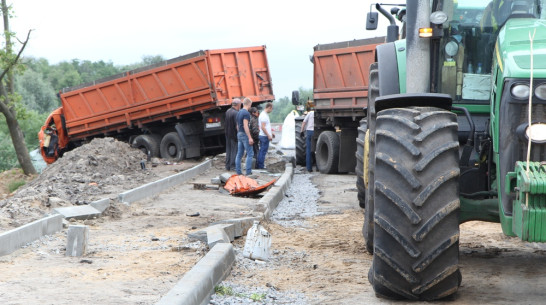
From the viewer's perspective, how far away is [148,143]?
2731 cm

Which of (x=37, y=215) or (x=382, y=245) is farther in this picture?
(x=37, y=215)

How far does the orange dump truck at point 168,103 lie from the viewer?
24766mm

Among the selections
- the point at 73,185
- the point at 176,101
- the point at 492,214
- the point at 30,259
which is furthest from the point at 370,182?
the point at 176,101

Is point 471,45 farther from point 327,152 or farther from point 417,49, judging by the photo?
point 327,152

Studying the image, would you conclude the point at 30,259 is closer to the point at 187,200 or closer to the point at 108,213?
the point at 108,213

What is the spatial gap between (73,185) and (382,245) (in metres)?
11.5

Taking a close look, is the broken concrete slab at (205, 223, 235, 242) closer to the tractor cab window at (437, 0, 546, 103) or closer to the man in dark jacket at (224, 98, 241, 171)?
the tractor cab window at (437, 0, 546, 103)

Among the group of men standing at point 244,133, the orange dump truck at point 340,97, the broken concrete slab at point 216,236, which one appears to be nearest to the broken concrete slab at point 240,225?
the broken concrete slab at point 216,236

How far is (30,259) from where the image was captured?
7.85m

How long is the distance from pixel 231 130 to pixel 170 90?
5.76m


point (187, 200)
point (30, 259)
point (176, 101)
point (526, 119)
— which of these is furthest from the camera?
point (176, 101)

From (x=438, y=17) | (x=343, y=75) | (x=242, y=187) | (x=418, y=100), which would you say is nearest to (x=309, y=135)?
(x=343, y=75)

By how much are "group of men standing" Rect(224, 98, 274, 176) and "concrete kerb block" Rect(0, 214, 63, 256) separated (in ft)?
30.4

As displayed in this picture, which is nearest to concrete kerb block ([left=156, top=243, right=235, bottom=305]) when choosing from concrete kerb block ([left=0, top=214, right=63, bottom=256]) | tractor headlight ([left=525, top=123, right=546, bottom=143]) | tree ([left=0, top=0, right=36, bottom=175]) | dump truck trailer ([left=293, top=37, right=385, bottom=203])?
concrete kerb block ([left=0, top=214, right=63, bottom=256])
